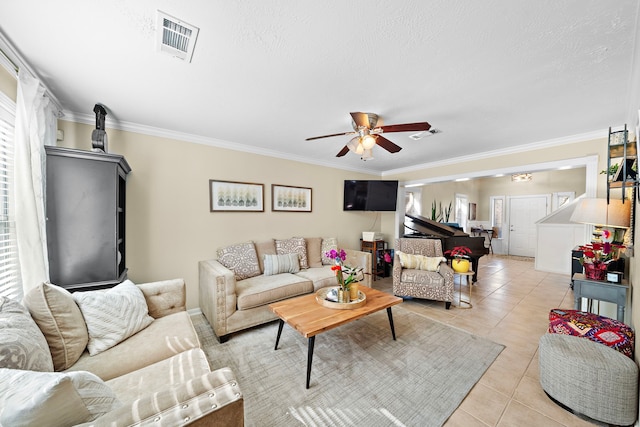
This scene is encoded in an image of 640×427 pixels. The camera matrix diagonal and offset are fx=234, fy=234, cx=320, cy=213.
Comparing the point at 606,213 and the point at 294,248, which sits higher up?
the point at 606,213

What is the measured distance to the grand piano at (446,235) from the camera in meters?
4.33

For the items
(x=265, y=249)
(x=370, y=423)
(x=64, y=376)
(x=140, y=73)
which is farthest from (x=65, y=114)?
(x=370, y=423)

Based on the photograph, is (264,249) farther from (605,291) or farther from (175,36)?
(605,291)

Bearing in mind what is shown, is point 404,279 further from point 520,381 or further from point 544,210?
point 544,210

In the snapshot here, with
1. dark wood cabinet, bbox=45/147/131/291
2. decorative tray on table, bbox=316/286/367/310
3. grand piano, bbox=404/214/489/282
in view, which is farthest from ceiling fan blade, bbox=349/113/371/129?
grand piano, bbox=404/214/489/282

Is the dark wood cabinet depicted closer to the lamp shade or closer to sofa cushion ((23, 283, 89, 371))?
sofa cushion ((23, 283, 89, 371))

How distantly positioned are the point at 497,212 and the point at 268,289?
341 inches

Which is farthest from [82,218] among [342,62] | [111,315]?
[342,62]

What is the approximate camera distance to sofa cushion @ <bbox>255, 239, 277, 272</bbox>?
3.49 m

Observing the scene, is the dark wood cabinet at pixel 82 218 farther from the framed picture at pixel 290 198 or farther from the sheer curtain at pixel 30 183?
the framed picture at pixel 290 198

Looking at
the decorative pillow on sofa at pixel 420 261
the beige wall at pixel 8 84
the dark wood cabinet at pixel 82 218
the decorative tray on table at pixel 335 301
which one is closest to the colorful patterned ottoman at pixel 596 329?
the decorative pillow on sofa at pixel 420 261

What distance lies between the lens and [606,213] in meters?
2.40

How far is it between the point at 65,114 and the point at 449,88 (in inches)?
147

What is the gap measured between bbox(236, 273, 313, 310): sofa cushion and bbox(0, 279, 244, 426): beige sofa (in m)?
0.65
